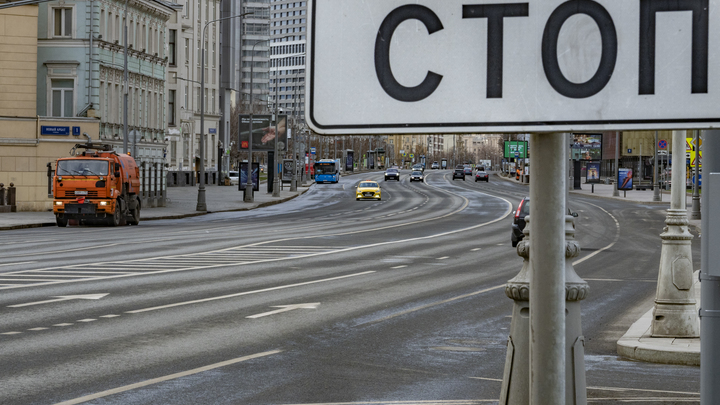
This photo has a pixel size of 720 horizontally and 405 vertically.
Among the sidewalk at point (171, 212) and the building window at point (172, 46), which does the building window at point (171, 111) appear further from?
the sidewalk at point (171, 212)

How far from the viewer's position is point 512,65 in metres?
2.90

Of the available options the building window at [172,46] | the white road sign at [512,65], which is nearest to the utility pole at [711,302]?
the white road sign at [512,65]

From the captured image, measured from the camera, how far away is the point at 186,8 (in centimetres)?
9300

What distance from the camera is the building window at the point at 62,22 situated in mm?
49906

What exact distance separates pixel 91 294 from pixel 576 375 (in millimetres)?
11365

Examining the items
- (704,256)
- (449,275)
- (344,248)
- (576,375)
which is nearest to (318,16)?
(704,256)

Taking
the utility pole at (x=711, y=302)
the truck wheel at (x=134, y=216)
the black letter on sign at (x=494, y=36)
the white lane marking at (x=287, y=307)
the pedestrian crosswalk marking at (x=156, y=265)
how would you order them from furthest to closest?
the truck wheel at (x=134, y=216) → the pedestrian crosswalk marking at (x=156, y=265) → the white lane marking at (x=287, y=307) → the utility pole at (x=711, y=302) → the black letter on sign at (x=494, y=36)

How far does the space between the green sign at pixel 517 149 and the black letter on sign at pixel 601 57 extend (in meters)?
115

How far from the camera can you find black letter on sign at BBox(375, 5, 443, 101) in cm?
293

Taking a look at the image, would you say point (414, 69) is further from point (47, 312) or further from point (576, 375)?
point (47, 312)

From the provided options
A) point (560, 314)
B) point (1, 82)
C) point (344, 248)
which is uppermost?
point (1, 82)

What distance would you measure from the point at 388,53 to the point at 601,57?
2.09ft

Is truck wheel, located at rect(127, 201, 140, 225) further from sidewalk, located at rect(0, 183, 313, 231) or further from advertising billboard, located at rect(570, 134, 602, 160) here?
advertising billboard, located at rect(570, 134, 602, 160)

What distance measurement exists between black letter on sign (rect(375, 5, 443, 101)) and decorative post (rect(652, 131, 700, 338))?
9.03 m
